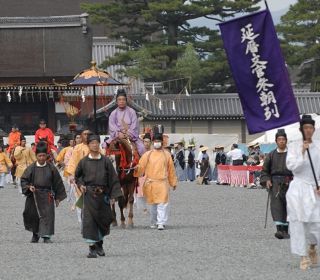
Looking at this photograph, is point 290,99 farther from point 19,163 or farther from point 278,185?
point 19,163

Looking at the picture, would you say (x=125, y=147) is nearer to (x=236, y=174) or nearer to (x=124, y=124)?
(x=124, y=124)

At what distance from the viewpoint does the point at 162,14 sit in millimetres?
43688

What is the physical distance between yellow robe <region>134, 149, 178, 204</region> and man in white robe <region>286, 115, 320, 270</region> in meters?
5.79

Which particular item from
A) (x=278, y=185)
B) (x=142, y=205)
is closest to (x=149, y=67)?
(x=142, y=205)

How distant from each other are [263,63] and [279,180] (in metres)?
3.89

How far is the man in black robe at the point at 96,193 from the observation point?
1238 cm

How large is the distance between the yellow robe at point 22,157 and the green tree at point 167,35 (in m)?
11.7

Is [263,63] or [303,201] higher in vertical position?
[263,63]

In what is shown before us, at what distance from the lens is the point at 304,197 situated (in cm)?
1092

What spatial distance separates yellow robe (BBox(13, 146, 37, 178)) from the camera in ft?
97.3

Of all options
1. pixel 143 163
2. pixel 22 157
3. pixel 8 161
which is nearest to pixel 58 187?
pixel 143 163

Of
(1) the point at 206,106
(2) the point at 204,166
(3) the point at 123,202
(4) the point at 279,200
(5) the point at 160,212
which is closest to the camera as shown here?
(4) the point at 279,200

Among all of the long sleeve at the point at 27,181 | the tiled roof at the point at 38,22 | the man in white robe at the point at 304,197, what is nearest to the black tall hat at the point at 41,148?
the long sleeve at the point at 27,181

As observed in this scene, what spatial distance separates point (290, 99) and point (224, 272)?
6.35ft
